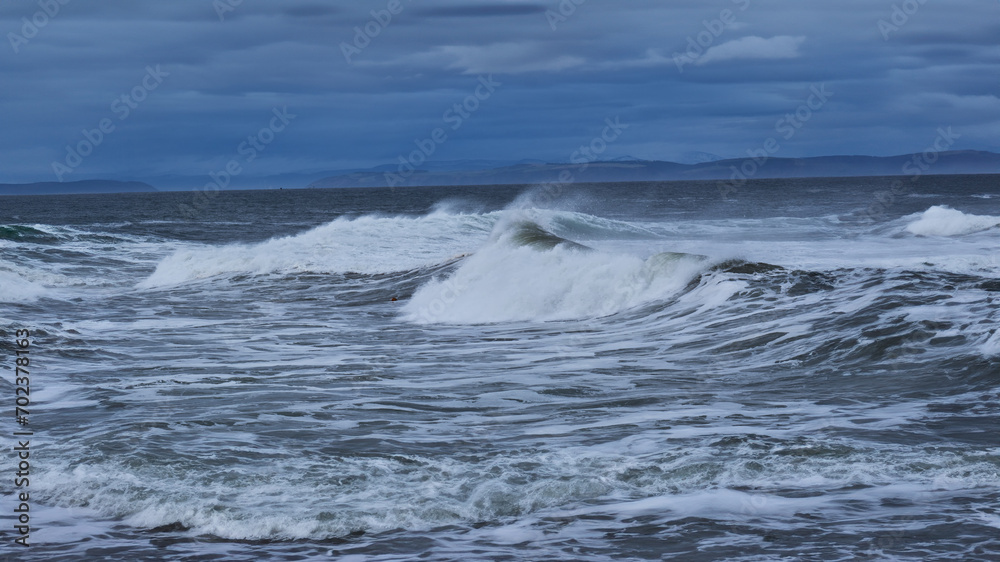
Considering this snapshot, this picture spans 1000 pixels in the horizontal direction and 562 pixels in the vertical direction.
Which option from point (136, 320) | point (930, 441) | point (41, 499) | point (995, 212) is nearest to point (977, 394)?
point (930, 441)

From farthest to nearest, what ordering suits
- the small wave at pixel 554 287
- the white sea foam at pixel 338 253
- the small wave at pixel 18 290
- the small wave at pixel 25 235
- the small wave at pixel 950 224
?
the small wave at pixel 25 235 < the small wave at pixel 950 224 < the white sea foam at pixel 338 253 < the small wave at pixel 18 290 < the small wave at pixel 554 287

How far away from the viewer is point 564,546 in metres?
5.67

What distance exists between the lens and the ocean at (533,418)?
5.90 m

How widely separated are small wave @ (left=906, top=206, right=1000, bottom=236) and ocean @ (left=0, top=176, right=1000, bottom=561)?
62.1 ft

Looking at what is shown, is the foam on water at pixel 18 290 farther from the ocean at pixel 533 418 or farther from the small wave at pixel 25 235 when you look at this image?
the small wave at pixel 25 235

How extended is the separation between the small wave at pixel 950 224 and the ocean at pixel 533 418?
1893 centimetres

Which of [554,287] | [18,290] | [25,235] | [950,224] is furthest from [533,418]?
[25,235]

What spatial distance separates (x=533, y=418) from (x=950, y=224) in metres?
32.4

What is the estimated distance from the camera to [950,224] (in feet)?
120

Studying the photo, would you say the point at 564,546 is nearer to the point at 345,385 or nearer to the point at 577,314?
the point at 345,385

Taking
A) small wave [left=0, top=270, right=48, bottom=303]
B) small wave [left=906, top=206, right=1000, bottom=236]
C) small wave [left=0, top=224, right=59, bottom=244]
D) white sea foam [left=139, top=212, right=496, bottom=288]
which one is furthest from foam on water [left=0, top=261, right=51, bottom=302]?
small wave [left=906, top=206, right=1000, bottom=236]

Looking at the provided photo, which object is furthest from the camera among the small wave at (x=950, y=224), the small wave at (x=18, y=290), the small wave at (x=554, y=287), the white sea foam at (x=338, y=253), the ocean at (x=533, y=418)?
the small wave at (x=950, y=224)

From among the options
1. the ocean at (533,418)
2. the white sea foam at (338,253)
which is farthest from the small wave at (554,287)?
the white sea foam at (338,253)

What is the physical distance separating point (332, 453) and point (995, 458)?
4753 mm
